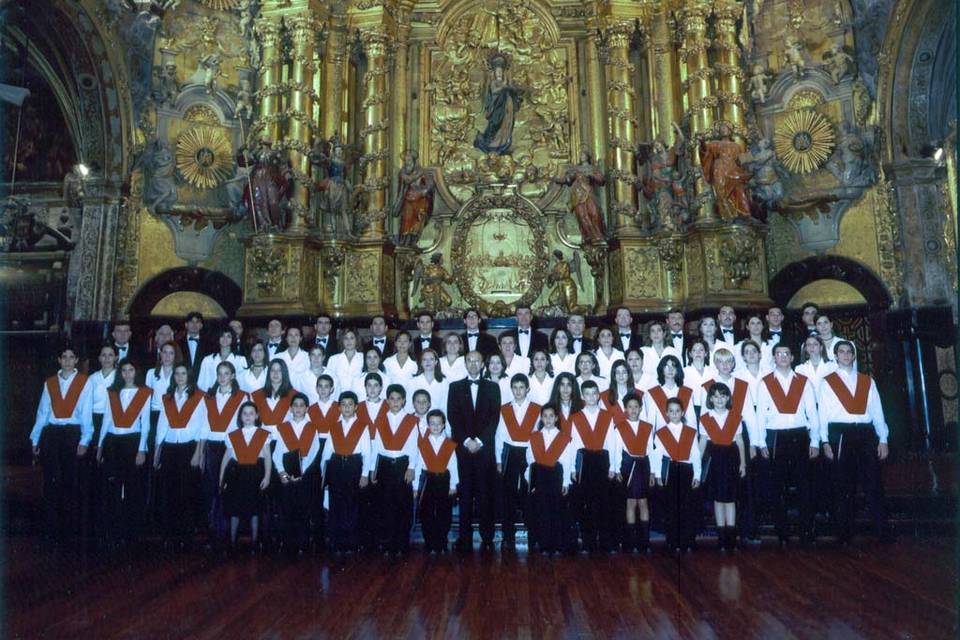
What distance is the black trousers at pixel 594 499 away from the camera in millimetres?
5555

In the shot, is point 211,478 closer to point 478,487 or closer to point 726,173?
point 478,487

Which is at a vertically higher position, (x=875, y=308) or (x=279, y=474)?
(x=875, y=308)

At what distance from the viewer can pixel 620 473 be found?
5.69 metres

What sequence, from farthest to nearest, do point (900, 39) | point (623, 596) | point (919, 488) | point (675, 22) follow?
point (675, 22) < point (900, 39) < point (919, 488) < point (623, 596)

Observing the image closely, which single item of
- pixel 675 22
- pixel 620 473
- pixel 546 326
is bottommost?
pixel 620 473

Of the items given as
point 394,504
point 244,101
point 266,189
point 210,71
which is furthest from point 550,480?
point 210,71

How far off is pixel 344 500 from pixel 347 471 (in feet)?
0.77

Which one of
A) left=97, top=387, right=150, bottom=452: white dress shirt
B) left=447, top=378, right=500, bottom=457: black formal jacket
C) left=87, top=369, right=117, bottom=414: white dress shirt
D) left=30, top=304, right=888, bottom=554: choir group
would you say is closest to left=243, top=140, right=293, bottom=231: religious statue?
left=30, top=304, right=888, bottom=554: choir group

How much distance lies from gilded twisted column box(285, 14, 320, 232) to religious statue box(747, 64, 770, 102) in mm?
6932

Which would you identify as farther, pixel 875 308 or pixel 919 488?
pixel 875 308

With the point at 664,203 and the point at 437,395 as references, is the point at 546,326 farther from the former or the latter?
the point at 437,395

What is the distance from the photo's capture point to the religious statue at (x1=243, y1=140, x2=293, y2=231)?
402 inches

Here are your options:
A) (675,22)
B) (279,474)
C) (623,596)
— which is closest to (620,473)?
(623,596)

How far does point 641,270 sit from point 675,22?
407cm
